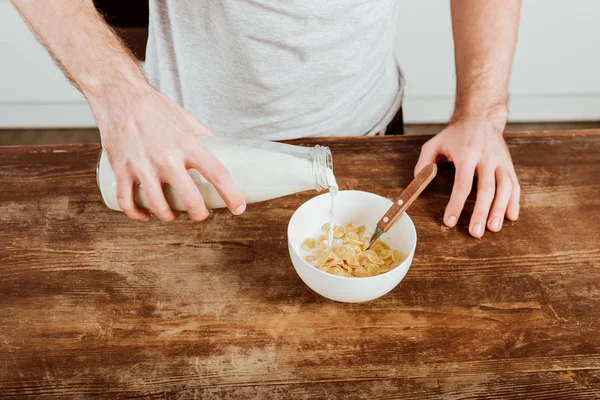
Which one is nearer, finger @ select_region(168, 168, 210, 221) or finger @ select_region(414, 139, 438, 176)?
finger @ select_region(168, 168, 210, 221)

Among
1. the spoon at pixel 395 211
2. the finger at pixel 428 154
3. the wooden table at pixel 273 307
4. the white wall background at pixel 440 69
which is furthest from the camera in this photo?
the white wall background at pixel 440 69

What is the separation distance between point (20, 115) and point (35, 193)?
61.5 inches

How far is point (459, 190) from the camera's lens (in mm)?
908

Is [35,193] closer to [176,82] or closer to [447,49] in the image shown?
[176,82]

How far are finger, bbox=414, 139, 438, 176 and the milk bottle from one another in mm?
294

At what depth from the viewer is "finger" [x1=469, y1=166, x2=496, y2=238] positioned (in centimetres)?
87

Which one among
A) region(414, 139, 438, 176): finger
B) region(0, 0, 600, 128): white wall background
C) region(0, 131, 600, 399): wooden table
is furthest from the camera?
region(0, 0, 600, 128): white wall background

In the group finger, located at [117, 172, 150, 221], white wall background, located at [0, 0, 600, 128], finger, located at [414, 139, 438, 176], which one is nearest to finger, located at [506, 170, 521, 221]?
finger, located at [414, 139, 438, 176]

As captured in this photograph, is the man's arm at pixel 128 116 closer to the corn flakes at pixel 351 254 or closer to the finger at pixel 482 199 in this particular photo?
the corn flakes at pixel 351 254

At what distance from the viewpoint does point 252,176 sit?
74 centimetres

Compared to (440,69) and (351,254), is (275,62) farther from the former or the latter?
(440,69)

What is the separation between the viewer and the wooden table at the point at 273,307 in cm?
68

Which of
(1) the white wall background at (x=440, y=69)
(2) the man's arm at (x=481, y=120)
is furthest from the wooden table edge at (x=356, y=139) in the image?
(1) the white wall background at (x=440, y=69)

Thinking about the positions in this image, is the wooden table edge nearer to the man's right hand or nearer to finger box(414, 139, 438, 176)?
finger box(414, 139, 438, 176)
